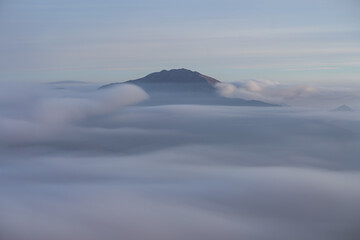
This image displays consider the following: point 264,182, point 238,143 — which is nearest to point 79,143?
point 238,143

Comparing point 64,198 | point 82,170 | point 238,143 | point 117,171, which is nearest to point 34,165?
point 82,170

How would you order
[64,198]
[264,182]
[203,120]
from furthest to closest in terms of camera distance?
1. [203,120]
2. [264,182]
3. [64,198]

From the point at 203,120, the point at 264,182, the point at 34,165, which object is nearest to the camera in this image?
the point at 264,182

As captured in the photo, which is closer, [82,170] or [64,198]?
[64,198]

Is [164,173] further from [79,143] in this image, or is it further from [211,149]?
[79,143]

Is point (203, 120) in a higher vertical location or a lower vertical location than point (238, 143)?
higher

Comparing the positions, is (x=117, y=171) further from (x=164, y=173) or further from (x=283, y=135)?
(x=283, y=135)

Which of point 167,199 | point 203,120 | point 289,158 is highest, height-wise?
point 203,120
